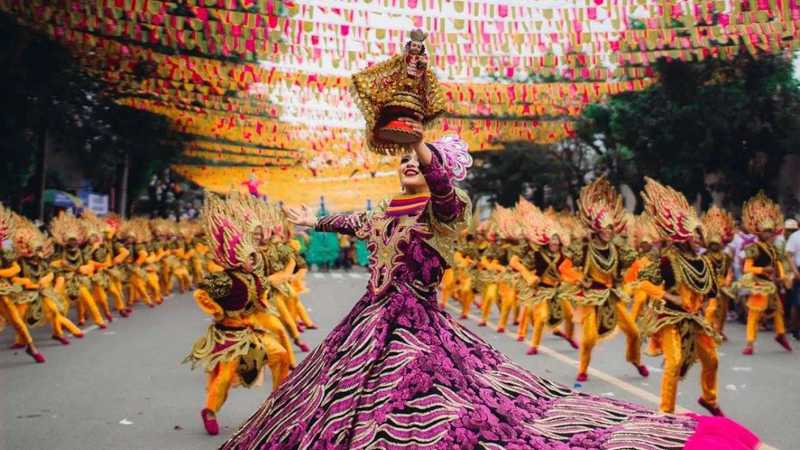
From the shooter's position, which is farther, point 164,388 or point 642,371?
point 642,371

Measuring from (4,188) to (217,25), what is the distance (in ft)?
35.3

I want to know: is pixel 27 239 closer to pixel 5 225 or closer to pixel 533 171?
pixel 5 225

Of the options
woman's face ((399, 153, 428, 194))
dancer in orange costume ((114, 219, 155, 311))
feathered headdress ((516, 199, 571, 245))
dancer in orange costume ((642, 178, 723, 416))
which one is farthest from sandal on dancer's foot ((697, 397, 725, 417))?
dancer in orange costume ((114, 219, 155, 311))

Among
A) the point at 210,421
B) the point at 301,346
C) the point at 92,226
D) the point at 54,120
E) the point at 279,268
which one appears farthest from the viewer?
the point at 54,120

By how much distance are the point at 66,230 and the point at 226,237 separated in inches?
342

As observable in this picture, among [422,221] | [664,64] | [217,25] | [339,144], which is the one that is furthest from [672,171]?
[422,221]

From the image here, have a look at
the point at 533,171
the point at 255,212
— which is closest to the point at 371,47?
the point at 255,212

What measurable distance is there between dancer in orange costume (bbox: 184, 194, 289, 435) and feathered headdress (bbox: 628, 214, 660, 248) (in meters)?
8.84

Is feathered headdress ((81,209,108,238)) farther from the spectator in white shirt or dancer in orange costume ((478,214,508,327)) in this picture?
the spectator in white shirt

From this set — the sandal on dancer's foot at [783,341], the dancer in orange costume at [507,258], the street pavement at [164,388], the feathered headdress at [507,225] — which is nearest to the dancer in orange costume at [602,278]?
the street pavement at [164,388]

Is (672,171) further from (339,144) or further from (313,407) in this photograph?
(313,407)

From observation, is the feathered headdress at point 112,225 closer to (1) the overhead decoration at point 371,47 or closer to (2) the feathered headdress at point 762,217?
(1) the overhead decoration at point 371,47

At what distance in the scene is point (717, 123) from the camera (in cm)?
2056

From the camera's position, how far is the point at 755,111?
20172mm
